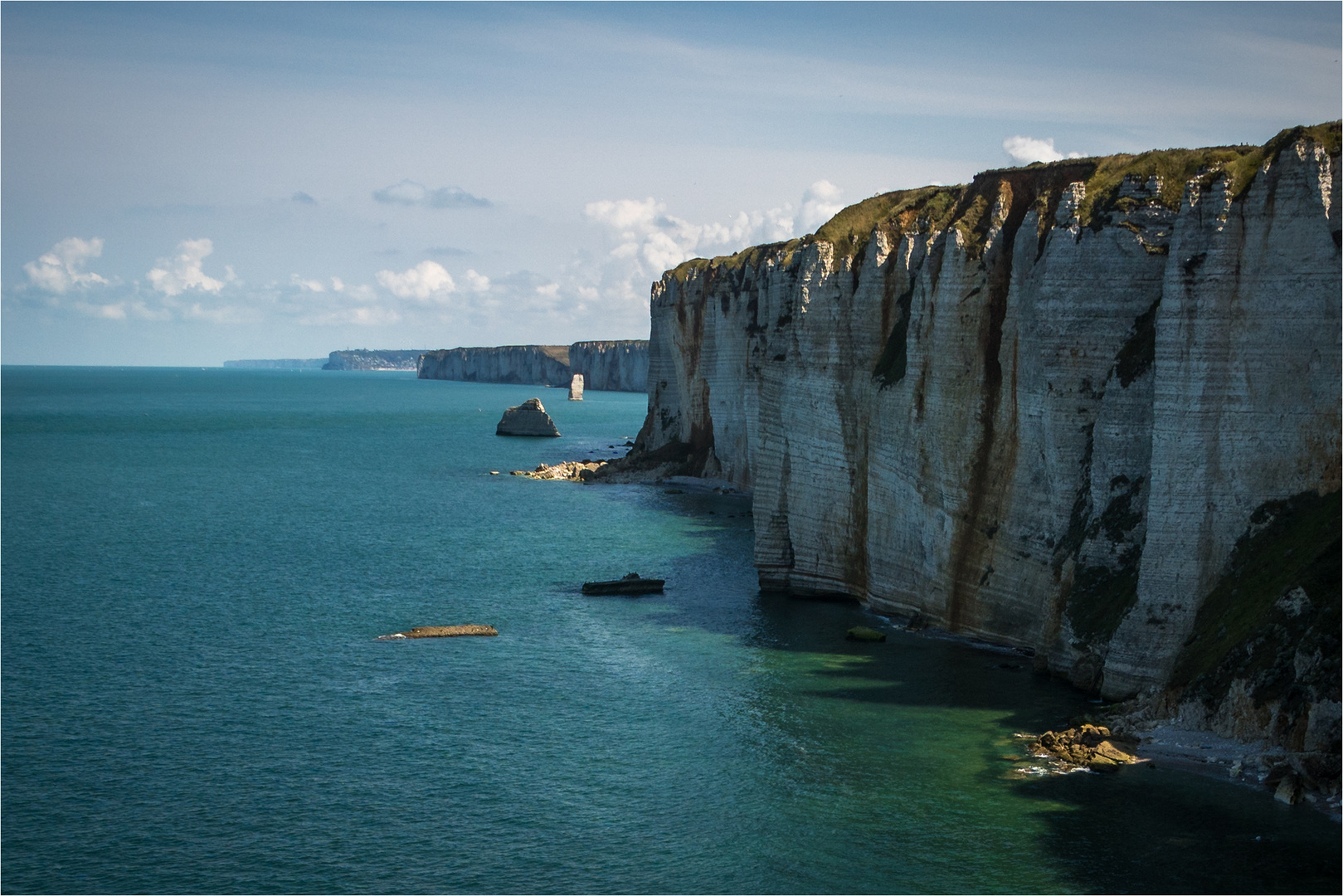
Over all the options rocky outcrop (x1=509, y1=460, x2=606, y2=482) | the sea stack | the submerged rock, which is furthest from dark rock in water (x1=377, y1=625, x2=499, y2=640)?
the sea stack

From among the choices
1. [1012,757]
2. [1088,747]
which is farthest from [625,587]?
[1088,747]

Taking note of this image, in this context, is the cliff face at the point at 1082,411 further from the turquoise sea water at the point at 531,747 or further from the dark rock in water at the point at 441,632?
the dark rock in water at the point at 441,632

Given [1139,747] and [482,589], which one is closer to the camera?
[1139,747]

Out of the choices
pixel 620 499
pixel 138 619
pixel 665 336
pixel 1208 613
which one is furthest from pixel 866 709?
pixel 665 336

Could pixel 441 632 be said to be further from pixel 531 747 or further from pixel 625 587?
pixel 531 747

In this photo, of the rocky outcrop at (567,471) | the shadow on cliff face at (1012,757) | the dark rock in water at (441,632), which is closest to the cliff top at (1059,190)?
the shadow on cliff face at (1012,757)

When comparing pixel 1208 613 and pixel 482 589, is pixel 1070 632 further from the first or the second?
pixel 482 589

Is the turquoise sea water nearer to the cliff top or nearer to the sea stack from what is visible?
the cliff top
